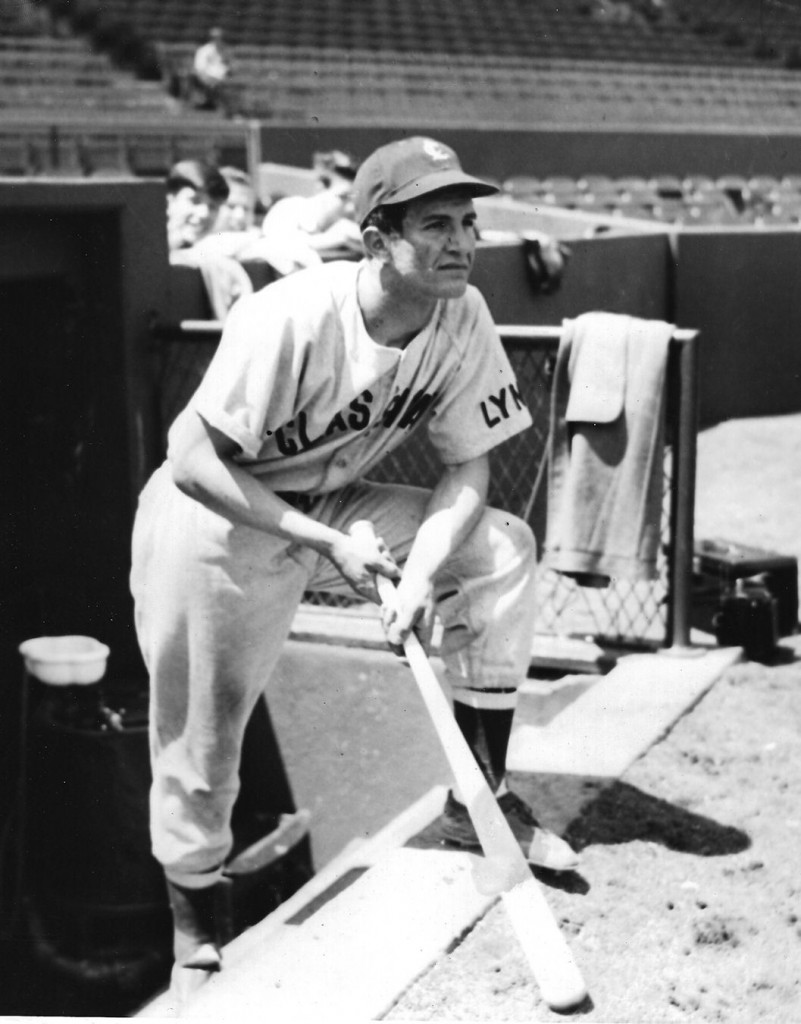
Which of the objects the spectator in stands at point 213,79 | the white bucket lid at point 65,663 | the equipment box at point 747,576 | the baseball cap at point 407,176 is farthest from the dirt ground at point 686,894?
the spectator in stands at point 213,79

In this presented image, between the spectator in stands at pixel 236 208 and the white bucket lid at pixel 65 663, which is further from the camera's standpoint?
the spectator in stands at pixel 236 208

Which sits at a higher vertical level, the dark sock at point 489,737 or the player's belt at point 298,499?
the player's belt at point 298,499

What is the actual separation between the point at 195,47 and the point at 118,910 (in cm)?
1393

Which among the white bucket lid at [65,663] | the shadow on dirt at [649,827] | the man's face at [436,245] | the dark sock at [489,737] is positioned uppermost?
the man's face at [436,245]

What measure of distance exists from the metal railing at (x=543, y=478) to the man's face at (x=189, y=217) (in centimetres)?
202

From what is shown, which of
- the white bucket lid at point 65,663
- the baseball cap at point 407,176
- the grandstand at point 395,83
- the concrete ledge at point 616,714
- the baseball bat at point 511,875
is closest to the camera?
the baseball bat at point 511,875

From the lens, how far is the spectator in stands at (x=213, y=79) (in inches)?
605

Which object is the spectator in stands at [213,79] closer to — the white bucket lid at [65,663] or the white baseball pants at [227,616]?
the white bucket lid at [65,663]

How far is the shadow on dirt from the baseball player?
0.66ft

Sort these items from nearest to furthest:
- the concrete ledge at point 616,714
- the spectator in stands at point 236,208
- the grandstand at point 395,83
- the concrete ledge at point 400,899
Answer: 1. the concrete ledge at point 400,899
2. the concrete ledge at point 616,714
3. the spectator in stands at point 236,208
4. the grandstand at point 395,83

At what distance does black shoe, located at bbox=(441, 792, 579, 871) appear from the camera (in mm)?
3029

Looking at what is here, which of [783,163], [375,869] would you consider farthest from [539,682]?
[783,163]

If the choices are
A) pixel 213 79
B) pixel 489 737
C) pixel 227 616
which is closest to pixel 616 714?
pixel 489 737

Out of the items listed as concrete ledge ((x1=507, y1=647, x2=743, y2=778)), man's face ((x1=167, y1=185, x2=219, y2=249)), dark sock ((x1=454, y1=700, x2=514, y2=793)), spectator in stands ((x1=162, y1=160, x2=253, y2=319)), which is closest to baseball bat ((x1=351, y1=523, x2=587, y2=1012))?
dark sock ((x1=454, y1=700, x2=514, y2=793))
